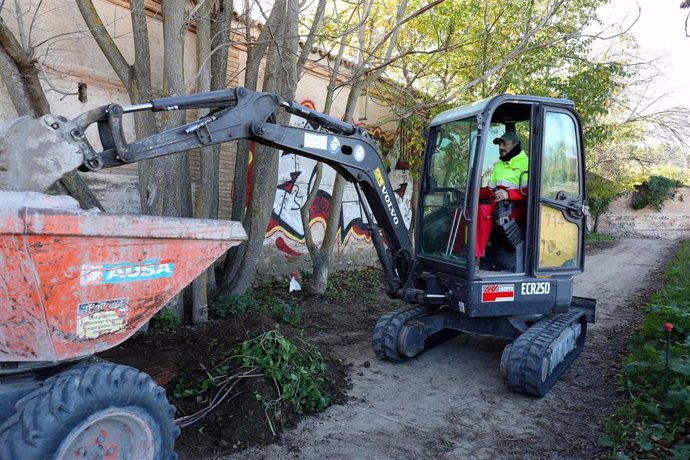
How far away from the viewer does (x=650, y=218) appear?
86.7 feet

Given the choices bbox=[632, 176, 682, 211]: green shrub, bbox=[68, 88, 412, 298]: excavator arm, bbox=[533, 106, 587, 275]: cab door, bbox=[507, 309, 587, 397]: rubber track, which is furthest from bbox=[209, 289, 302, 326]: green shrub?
bbox=[632, 176, 682, 211]: green shrub

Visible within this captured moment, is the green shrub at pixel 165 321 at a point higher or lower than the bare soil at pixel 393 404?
higher

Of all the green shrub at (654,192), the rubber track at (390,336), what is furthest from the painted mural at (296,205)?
the green shrub at (654,192)

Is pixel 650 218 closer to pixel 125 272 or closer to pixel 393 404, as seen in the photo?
pixel 393 404

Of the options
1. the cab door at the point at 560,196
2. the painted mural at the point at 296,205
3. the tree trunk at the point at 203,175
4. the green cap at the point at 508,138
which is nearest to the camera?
the cab door at the point at 560,196

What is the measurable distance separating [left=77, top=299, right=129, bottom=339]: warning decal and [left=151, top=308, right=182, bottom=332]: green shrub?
11.9 ft

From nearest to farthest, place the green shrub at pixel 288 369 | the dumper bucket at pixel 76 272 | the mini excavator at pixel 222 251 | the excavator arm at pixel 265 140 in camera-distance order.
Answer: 1. the dumper bucket at pixel 76 272
2. the mini excavator at pixel 222 251
3. the excavator arm at pixel 265 140
4. the green shrub at pixel 288 369

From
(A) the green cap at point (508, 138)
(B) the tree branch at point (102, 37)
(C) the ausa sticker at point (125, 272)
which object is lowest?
(C) the ausa sticker at point (125, 272)

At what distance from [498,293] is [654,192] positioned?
25.4 meters

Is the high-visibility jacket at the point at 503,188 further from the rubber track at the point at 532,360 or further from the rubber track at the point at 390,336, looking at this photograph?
the rubber track at the point at 390,336

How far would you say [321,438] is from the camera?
3893 mm

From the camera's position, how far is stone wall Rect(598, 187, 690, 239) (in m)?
26.2

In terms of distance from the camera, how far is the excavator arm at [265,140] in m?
3.08

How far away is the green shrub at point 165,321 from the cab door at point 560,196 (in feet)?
13.5
